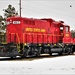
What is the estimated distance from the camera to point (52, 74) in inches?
496

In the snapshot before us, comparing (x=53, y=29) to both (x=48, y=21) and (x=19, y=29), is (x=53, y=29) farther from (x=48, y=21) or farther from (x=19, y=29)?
(x=19, y=29)

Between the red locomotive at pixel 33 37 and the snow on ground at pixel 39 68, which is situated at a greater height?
the red locomotive at pixel 33 37

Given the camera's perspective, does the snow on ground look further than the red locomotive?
No

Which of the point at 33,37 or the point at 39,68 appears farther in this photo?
the point at 33,37

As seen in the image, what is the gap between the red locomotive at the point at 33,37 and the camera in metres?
23.3

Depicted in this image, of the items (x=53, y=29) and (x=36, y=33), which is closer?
(x=36, y=33)

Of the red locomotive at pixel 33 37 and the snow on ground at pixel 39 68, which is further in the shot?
the red locomotive at pixel 33 37

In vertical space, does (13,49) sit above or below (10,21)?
below

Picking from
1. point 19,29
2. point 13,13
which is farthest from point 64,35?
point 13,13

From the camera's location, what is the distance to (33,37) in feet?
85.1

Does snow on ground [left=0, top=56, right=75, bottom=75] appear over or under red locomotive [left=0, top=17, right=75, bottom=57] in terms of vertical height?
under

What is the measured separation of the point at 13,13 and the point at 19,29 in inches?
1936

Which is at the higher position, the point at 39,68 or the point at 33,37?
the point at 33,37

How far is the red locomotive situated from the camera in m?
23.3
